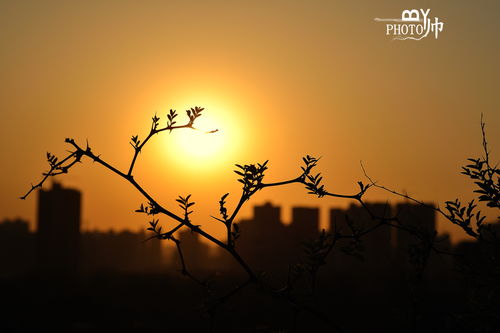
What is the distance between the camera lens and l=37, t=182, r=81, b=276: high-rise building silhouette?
133 meters

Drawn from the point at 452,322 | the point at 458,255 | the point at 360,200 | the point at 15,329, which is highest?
the point at 360,200

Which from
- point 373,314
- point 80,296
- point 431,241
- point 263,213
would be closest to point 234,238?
point 431,241

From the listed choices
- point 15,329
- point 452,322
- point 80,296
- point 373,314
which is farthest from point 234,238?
point 80,296

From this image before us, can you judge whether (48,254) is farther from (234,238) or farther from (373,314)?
(234,238)

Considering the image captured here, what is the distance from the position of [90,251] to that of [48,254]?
50.9 meters

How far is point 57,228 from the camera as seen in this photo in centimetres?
13725

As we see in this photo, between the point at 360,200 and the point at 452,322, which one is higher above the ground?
the point at 360,200

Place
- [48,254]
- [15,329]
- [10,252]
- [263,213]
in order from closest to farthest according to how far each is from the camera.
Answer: [15,329]
[263,213]
[48,254]
[10,252]

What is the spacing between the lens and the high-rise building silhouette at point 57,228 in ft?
437

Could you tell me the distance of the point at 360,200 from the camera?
3.42m

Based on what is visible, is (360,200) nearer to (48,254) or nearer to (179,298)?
(179,298)

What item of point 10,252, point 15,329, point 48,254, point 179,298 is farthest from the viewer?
point 10,252

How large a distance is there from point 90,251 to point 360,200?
618ft

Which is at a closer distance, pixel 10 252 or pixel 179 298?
pixel 179 298
